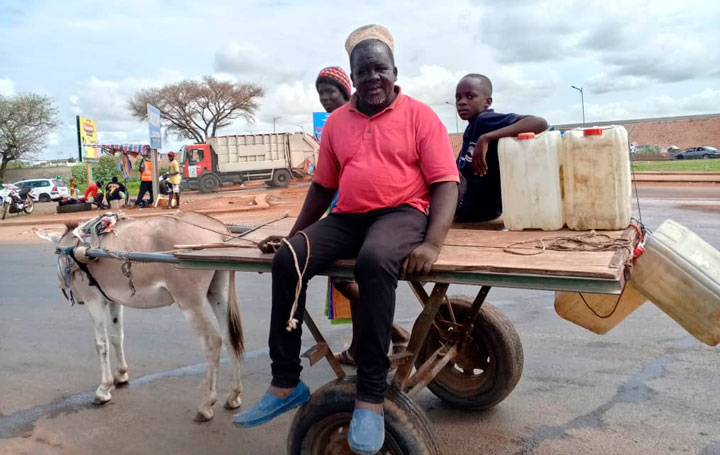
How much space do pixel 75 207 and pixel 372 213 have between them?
72.9 feet

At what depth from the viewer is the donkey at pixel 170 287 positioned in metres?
4.39

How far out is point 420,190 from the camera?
3059 mm

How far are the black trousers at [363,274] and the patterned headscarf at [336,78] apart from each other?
1738 mm

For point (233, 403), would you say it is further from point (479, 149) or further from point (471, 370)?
point (479, 149)

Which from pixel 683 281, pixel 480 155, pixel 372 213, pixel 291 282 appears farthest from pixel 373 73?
pixel 683 281

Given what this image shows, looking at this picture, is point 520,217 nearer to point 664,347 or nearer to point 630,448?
point 630,448

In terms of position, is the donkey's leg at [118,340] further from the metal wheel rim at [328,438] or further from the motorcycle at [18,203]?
the motorcycle at [18,203]

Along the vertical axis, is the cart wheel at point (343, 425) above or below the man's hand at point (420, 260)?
below

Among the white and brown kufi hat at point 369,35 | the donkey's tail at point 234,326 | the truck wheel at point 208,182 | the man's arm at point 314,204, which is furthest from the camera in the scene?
the truck wheel at point 208,182

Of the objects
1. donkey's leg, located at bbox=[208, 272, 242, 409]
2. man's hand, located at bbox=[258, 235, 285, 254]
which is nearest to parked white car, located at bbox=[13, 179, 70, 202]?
donkey's leg, located at bbox=[208, 272, 242, 409]

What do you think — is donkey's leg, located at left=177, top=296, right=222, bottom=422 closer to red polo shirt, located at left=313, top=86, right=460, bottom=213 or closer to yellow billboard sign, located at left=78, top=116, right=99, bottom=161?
red polo shirt, located at left=313, top=86, right=460, bottom=213

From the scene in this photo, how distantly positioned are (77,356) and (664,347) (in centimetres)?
528

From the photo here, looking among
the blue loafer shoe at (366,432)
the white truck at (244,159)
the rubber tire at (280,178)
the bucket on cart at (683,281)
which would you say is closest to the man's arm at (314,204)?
the blue loafer shoe at (366,432)

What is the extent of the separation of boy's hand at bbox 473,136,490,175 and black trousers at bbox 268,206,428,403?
2.53 ft
